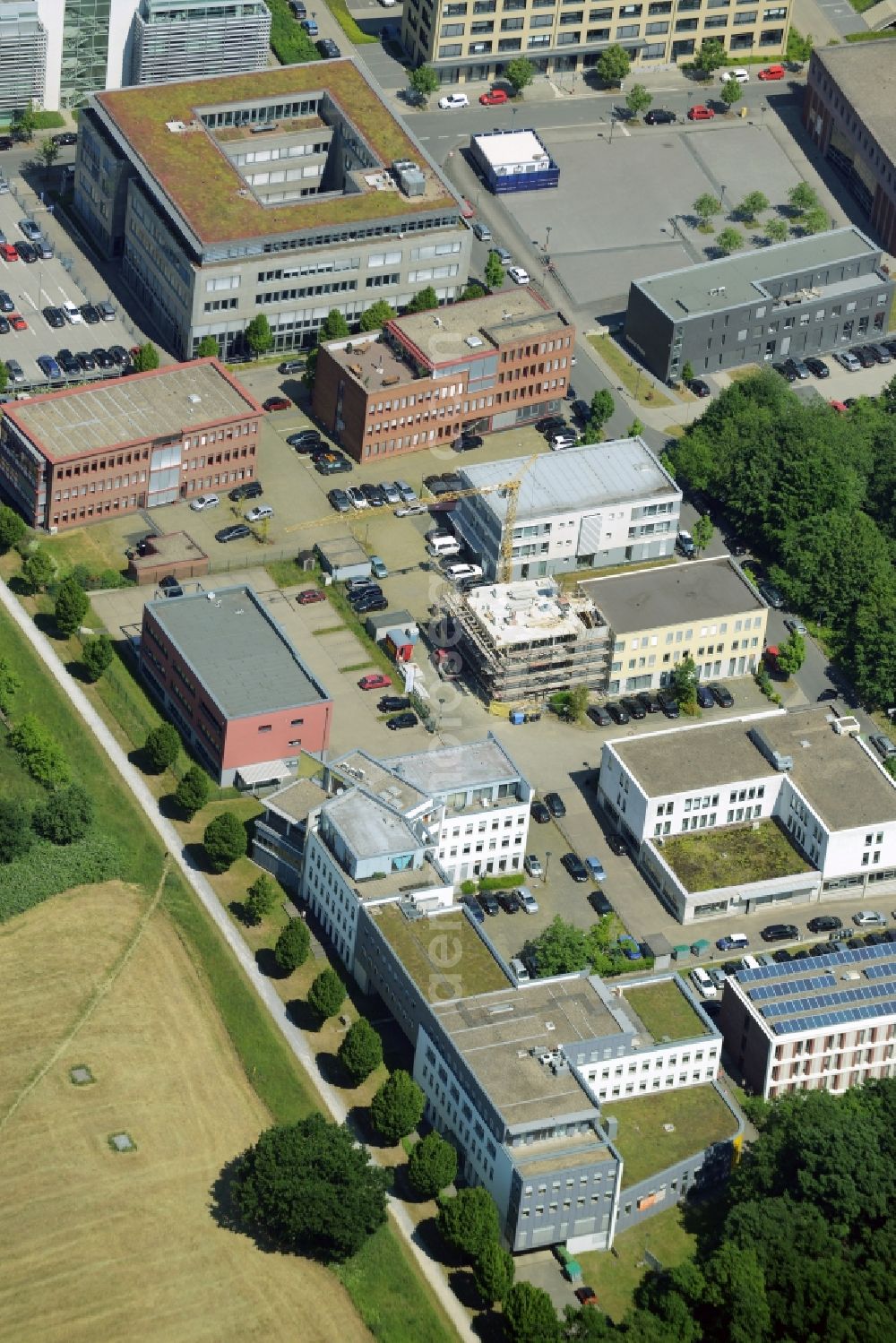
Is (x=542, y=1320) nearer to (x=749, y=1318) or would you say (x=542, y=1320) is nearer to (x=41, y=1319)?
(x=749, y=1318)

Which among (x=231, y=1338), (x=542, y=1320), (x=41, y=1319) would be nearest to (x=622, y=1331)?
(x=542, y=1320)

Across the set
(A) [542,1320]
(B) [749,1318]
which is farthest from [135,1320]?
(B) [749,1318]

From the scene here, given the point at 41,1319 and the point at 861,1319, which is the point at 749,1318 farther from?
the point at 41,1319

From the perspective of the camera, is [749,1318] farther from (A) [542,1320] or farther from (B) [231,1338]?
(B) [231,1338]

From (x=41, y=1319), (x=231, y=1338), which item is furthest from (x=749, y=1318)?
(x=41, y=1319)
